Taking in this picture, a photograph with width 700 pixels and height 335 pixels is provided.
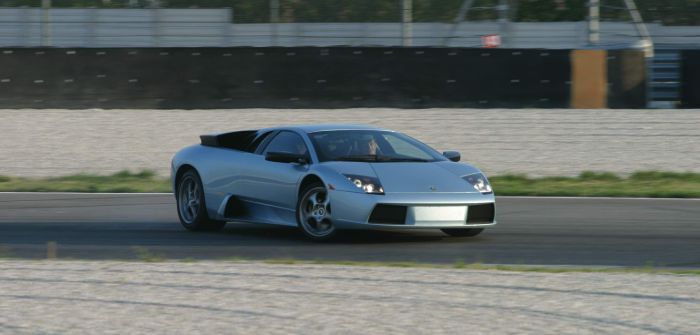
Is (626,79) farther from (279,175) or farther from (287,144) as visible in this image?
(279,175)

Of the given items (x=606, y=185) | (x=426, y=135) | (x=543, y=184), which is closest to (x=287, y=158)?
(x=543, y=184)

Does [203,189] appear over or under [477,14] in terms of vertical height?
under

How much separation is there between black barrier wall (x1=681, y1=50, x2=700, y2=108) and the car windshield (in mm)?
10888

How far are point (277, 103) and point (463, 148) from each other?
137 inches

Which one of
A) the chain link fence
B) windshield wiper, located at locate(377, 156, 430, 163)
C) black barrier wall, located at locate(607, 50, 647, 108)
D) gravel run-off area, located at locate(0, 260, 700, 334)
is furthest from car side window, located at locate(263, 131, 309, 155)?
the chain link fence

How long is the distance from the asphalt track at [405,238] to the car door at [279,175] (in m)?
0.35

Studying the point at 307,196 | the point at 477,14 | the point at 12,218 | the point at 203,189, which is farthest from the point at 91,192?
the point at 477,14

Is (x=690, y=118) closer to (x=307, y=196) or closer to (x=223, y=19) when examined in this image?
(x=223, y=19)

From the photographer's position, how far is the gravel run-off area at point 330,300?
20.0ft

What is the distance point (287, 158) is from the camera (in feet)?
35.7

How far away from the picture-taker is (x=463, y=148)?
66.7ft

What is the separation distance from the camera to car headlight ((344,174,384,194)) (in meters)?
10.3

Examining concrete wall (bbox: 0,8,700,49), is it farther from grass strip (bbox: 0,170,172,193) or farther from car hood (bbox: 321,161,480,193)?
car hood (bbox: 321,161,480,193)

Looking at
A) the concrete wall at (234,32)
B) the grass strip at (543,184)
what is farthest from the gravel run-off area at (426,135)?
the concrete wall at (234,32)
